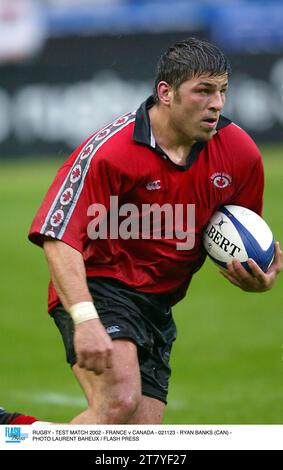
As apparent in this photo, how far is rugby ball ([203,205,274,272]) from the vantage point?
571 cm

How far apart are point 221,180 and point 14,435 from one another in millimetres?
1675

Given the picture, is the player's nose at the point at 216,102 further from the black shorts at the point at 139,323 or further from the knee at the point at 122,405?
the knee at the point at 122,405

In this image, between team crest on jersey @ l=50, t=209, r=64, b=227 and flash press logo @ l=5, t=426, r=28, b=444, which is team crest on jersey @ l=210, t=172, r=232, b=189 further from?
flash press logo @ l=5, t=426, r=28, b=444

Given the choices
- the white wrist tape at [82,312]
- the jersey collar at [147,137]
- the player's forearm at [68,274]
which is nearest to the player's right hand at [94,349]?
the white wrist tape at [82,312]

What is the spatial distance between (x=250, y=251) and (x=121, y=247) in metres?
0.68

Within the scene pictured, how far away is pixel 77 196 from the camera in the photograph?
17.4 feet

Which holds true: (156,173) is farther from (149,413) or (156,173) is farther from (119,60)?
(119,60)

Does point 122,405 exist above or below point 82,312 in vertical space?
below

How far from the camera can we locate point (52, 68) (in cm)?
2025

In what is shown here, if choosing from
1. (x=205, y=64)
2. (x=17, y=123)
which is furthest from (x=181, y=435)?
(x=17, y=123)

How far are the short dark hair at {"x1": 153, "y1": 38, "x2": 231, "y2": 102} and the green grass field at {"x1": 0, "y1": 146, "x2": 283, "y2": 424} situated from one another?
2.56m

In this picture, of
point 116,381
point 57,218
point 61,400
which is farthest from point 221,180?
point 61,400

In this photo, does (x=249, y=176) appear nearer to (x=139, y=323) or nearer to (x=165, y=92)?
(x=165, y=92)

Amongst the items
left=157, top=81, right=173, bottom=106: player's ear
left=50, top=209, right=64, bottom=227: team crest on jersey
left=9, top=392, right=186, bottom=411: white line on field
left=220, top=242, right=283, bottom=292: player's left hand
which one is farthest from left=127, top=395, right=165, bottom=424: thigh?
left=9, top=392, right=186, bottom=411: white line on field
